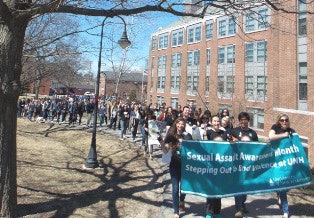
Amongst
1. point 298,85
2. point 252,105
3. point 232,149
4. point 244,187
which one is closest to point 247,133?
point 232,149

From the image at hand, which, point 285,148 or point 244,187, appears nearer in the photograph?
point 244,187

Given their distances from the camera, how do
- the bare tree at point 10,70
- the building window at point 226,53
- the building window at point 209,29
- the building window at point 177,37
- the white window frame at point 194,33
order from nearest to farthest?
the bare tree at point 10,70, the building window at point 226,53, the building window at point 209,29, the white window frame at point 194,33, the building window at point 177,37

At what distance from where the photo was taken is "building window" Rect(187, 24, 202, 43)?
4279 cm

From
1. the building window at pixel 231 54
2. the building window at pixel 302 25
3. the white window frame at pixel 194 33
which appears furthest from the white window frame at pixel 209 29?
the building window at pixel 302 25

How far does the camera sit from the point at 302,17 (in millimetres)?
22703

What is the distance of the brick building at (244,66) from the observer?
22.4 metres

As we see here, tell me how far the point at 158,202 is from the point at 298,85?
19.6 metres

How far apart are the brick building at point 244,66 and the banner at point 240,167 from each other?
11.5 ft

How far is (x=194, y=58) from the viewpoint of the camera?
144 feet

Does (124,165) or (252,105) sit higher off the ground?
A: (252,105)

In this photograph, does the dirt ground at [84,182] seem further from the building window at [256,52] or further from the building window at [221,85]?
the building window at [221,85]

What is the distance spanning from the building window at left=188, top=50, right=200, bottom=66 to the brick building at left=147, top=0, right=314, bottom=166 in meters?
0.14

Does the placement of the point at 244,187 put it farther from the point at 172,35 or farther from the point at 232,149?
the point at 172,35

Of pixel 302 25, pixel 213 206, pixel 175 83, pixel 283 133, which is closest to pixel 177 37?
pixel 175 83
